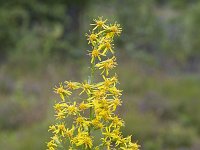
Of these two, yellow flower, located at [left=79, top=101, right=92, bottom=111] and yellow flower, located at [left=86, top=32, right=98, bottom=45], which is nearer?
yellow flower, located at [left=79, top=101, right=92, bottom=111]

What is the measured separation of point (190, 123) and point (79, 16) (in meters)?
7.94

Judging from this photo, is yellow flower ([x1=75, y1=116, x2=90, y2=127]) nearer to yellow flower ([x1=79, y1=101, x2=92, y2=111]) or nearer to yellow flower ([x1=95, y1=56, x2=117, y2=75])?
yellow flower ([x1=79, y1=101, x2=92, y2=111])

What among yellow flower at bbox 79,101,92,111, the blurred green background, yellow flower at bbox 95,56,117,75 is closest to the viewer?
yellow flower at bbox 79,101,92,111

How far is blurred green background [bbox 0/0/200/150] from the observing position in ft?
35.2

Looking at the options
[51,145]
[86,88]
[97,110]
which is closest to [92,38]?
[86,88]

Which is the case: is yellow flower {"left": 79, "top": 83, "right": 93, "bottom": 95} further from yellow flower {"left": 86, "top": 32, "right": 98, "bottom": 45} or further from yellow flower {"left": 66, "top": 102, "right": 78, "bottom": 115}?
yellow flower {"left": 86, "top": 32, "right": 98, "bottom": 45}

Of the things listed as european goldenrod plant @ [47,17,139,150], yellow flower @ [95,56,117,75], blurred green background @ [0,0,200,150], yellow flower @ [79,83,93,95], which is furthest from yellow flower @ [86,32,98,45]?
blurred green background @ [0,0,200,150]

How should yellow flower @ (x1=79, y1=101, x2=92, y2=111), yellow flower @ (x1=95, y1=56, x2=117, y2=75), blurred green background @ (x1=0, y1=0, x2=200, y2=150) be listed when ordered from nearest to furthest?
yellow flower @ (x1=79, y1=101, x2=92, y2=111)
yellow flower @ (x1=95, y1=56, x2=117, y2=75)
blurred green background @ (x1=0, y1=0, x2=200, y2=150)

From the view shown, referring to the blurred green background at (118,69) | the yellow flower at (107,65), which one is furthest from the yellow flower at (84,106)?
the blurred green background at (118,69)

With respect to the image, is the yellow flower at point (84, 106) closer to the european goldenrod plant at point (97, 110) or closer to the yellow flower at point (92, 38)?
the european goldenrod plant at point (97, 110)

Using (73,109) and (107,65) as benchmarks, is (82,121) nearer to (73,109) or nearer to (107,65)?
(73,109)

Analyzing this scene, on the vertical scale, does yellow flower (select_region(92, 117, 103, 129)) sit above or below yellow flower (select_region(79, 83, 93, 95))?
below

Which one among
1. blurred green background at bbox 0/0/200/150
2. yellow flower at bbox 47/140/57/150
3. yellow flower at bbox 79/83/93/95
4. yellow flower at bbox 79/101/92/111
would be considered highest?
blurred green background at bbox 0/0/200/150

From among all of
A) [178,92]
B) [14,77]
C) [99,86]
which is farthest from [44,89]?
[99,86]
